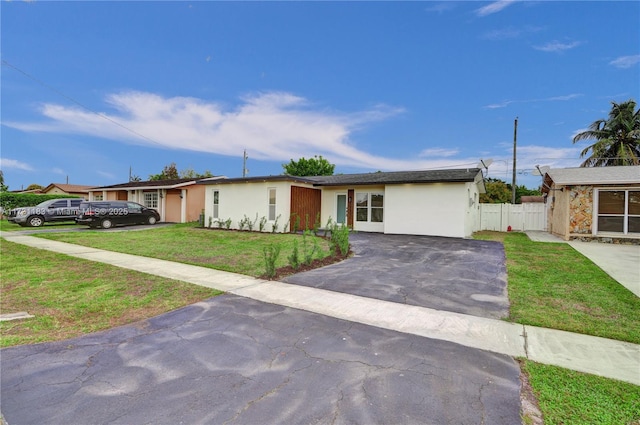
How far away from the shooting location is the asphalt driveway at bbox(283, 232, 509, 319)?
17.3ft

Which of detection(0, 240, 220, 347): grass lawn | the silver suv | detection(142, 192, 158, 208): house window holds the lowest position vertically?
detection(0, 240, 220, 347): grass lawn

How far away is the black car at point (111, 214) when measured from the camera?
1720 cm

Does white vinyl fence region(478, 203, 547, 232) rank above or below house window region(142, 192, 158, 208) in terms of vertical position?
below

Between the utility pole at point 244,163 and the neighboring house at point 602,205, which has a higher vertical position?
the utility pole at point 244,163

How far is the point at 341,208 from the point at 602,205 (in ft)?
38.5

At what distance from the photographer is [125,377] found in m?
2.88

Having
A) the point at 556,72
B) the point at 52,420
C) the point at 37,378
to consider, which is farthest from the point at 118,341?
the point at 556,72

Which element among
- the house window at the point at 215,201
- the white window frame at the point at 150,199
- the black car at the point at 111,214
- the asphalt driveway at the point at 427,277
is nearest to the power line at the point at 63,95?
the white window frame at the point at 150,199

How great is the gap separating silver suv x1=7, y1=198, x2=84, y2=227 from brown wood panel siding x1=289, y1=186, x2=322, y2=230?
14111 mm

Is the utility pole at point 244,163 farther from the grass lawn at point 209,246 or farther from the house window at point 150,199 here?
the grass lawn at point 209,246

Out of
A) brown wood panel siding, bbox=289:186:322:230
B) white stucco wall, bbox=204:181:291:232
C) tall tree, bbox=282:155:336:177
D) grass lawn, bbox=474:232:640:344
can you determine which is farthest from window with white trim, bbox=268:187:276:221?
tall tree, bbox=282:155:336:177

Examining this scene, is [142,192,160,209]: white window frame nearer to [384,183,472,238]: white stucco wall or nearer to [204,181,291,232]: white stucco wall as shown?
[204,181,291,232]: white stucco wall

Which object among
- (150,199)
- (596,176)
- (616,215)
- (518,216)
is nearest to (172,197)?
(150,199)

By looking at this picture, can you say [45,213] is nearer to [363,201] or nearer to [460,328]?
[363,201]
